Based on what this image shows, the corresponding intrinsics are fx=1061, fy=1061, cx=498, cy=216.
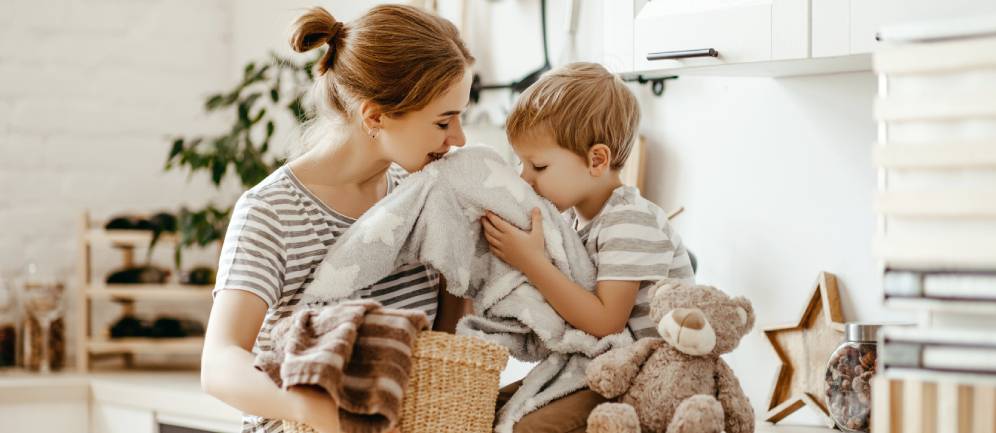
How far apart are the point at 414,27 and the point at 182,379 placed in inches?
59.9

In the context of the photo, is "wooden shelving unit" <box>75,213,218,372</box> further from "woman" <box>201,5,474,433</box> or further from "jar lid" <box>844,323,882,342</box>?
"jar lid" <box>844,323,882,342</box>

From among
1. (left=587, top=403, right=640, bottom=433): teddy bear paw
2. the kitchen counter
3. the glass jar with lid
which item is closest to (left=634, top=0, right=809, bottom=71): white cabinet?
(left=587, top=403, right=640, bottom=433): teddy bear paw

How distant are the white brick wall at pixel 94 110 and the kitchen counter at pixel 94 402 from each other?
375mm

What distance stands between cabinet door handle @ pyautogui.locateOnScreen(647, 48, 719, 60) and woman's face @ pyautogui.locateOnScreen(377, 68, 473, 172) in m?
0.29

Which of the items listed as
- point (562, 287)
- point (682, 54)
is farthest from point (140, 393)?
point (682, 54)

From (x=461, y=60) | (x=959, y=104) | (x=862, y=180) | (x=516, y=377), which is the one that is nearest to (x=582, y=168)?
(x=461, y=60)

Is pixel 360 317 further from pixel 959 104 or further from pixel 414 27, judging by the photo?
pixel 959 104

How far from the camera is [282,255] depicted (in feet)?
4.64

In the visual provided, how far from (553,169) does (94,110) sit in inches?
77.1

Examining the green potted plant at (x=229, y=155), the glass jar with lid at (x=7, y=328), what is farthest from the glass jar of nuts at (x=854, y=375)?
the glass jar with lid at (x=7, y=328)

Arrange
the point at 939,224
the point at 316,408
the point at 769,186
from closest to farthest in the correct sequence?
the point at 939,224, the point at 316,408, the point at 769,186

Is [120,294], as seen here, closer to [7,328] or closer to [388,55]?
[7,328]

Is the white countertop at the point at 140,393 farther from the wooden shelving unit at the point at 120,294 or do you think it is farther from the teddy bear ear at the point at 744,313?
the teddy bear ear at the point at 744,313

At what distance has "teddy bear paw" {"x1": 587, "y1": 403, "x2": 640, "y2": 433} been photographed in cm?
121
